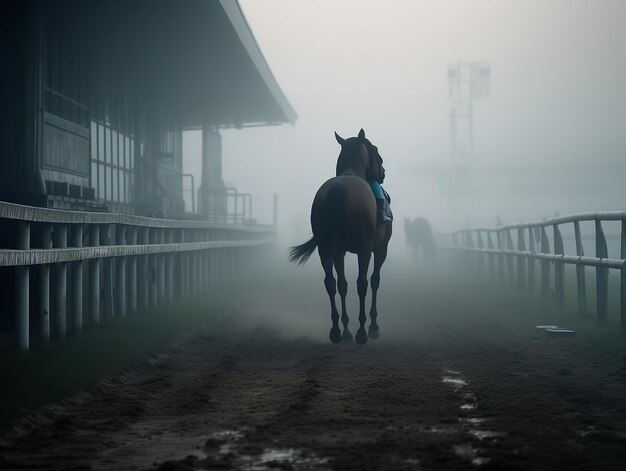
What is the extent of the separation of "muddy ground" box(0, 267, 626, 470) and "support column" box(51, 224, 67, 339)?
3.26ft

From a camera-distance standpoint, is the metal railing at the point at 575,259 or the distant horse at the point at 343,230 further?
the distant horse at the point at 343,230

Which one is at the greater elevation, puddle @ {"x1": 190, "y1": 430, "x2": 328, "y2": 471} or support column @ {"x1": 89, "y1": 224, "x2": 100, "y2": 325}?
support column @ {"x1": 89, "y1": 224, "x2": 100, "y2": 325}

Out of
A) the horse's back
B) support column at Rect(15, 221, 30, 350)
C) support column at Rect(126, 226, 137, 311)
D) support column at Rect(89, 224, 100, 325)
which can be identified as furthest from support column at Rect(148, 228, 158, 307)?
support column at Rect(15, 221, 30, 350)

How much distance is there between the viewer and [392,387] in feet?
19.7

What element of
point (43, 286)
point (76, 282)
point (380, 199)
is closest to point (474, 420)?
point (43, 286)

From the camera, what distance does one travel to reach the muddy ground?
13.0 feet

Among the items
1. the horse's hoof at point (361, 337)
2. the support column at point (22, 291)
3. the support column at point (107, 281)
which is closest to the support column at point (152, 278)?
the support column at point (107, 281)

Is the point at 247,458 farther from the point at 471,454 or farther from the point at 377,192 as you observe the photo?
the point at 377,192

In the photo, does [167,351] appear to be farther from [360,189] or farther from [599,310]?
[599,310]

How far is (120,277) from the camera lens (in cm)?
994

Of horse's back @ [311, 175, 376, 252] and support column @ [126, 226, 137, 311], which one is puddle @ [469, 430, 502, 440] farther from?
support column @ [126, 226, 137, 311]

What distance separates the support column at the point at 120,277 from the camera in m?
9.89

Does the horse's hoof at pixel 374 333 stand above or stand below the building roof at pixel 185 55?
below

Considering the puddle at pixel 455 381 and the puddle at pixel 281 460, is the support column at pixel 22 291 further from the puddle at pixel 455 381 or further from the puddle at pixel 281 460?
the puddle at pixel 455 381
